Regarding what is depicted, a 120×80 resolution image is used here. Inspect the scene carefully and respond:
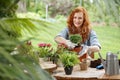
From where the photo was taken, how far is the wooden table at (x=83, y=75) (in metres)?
2.19

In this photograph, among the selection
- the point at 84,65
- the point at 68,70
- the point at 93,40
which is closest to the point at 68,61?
the point at 68,70

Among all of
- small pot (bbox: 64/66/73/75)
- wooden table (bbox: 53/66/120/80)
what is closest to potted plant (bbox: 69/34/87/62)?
wooden table (bbox: 53/66/120/80)

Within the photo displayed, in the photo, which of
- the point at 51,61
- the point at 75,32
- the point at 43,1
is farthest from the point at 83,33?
the point at 43,1

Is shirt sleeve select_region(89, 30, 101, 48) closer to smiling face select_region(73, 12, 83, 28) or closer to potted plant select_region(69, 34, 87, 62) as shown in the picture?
smiling face select_region(73, 12, 83, 28)

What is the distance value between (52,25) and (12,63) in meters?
0.22

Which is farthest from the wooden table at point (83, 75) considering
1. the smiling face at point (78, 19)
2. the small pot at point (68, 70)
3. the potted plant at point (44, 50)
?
the smiling face at point (78, 19)

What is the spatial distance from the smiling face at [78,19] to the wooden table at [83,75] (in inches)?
22.5

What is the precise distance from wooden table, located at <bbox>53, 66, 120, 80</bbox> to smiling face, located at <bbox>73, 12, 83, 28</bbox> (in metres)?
0.57

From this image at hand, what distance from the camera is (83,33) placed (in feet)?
9.39

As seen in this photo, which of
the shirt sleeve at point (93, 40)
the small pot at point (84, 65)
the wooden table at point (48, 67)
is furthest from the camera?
the shirt sleeve at point (93, 40)

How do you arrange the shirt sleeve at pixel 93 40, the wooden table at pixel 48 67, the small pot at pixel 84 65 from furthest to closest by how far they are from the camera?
the shirt sleeve at pixel 93 40, the small pot at pixel 84 65, the wooden table at pixel 48 67

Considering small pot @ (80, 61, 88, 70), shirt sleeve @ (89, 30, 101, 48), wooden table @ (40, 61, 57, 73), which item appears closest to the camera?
wooden table @ (40, 61, 57, 73)

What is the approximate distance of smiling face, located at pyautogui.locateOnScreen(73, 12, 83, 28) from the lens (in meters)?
2.89

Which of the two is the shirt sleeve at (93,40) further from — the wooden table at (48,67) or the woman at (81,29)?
the wooden table at (48,67)
